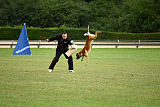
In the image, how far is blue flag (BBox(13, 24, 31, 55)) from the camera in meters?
28.8

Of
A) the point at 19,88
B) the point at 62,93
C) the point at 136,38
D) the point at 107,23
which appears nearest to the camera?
the point at 62,93

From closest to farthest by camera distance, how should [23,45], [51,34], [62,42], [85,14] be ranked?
[62,42] → [23,45] → [51,34] → [85,14]

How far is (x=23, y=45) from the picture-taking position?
29.3 m

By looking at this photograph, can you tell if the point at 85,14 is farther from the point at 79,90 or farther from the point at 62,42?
the point at 79,90

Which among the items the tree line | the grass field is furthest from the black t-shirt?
the tree line

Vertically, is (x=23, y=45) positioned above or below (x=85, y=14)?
above

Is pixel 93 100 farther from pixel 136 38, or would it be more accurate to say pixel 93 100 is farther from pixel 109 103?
pixel 136 38

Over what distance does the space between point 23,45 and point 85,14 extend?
42.8 meters

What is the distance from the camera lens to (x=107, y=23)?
2726 inches

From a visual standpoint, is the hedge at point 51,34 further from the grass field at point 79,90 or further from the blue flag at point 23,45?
the grass field at point 79,90

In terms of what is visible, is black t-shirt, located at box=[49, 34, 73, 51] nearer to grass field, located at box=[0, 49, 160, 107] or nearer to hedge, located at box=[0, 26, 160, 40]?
grass field, located at box=[0, 49, 160, 107]

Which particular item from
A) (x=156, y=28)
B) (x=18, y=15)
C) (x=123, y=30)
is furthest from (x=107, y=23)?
(x=18, y=15)

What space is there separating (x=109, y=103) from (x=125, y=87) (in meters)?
2.68

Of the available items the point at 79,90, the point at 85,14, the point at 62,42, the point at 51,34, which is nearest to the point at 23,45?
the point at 62,42
